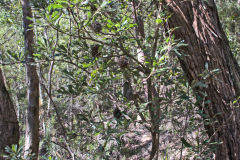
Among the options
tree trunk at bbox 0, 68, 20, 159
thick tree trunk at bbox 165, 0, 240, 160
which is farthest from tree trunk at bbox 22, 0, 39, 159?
thick tree trunk at bbox 165, 0, 240, 160

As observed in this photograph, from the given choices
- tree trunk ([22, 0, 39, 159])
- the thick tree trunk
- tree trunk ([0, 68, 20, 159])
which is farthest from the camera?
tree trunk ([22, 0, 39, 159])

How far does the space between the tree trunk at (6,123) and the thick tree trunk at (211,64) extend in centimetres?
169

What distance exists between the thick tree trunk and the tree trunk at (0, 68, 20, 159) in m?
1.69

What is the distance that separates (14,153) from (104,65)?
924 mm

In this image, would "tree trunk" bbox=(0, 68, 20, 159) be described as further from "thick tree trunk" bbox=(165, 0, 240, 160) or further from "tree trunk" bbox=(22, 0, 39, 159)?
"thick tree trunk" bbox=(165, 0, 240, 160)

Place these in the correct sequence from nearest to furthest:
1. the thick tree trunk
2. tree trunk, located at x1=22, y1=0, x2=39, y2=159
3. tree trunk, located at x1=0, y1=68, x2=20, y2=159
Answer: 1. the thick tree trunk
2. tree trunk, located at x1=0, y1=68, x2=20, y2=159
3. tree trunk, located at x1=22, y1=0, x2=39, y2=159

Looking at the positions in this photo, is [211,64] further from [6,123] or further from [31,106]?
[31,106]

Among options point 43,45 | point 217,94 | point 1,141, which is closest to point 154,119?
point 217,94

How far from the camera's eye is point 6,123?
7.04 feet

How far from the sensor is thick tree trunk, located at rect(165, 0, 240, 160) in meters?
1.69

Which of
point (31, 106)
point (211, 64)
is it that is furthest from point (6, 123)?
point (211, 64)

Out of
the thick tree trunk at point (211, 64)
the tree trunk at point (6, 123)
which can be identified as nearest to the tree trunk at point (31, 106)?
the tree trunk at point (6, 123)

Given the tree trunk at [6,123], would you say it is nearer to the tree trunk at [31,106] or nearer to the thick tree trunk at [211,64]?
the tree trunk at [31,106]

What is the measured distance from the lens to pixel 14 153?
5.37 feet
